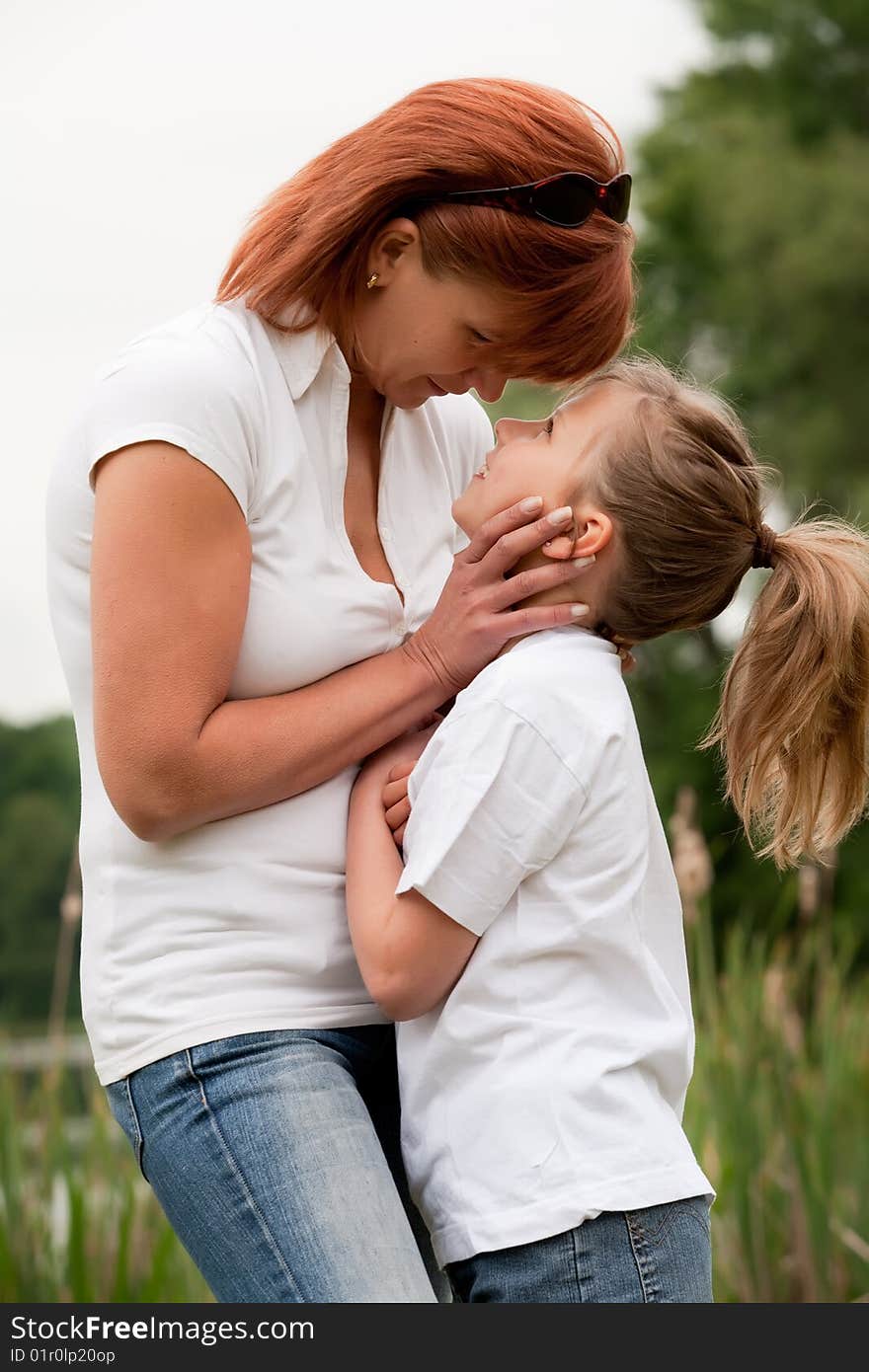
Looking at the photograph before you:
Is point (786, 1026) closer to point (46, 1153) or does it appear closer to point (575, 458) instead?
point (46, 1153)

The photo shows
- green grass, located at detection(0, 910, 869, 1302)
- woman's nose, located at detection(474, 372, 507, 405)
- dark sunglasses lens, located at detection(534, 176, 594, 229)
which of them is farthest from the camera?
green grass, located at detection(0, 910, 869, 1302)

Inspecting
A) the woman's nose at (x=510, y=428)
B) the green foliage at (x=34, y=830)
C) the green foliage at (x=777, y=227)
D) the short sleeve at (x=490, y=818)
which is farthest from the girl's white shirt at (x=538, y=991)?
the green foliage at (x=777, y=227)

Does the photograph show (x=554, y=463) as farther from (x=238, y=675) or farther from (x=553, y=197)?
(x=238, y=675)

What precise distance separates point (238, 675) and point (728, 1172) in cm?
221

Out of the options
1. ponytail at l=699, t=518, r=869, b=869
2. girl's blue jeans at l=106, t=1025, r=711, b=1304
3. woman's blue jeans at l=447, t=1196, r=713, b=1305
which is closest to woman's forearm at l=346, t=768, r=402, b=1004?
girl's blue jeans at l=106, t=1025, r=711, b=1304

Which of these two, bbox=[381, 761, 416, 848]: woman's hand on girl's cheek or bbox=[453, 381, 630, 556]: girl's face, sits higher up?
bbox=[453, 381, 630, 556]: girl's face

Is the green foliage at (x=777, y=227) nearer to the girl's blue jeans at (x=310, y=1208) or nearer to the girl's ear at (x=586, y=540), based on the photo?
the girl's ear at (x=586, y=540)

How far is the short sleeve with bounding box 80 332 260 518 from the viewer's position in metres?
1.59

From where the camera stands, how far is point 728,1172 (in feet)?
11.2

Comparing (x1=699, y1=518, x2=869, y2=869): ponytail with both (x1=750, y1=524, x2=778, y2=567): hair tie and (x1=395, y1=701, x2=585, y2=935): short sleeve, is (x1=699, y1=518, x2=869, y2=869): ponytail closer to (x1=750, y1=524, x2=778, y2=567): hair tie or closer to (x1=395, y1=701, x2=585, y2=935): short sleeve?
(x1=750, y1=524, x2=778, y2=567): hair tie

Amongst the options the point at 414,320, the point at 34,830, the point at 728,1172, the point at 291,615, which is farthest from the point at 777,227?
the point at 291,615

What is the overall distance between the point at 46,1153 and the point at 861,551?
83.8 inches

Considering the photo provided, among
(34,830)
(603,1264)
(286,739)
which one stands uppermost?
(286,739)

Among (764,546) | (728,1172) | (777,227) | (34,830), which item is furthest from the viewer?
(777,227)
